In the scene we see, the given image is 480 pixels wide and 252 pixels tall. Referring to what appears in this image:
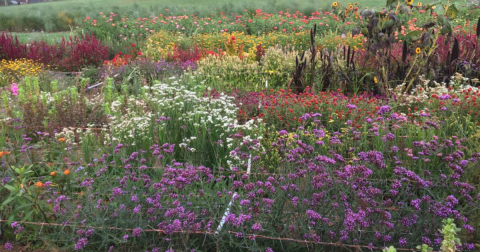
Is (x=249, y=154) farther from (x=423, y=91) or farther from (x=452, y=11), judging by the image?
(x=452, y=11)

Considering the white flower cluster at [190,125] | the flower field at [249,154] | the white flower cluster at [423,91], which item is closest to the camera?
the flower field at [249,154]

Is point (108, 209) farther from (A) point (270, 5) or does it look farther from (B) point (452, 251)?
(A) point (270, 5)

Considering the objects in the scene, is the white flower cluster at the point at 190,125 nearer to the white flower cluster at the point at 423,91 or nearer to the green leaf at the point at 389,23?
the white flower cluster at the point at 423,91

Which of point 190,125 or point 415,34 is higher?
point 415,34

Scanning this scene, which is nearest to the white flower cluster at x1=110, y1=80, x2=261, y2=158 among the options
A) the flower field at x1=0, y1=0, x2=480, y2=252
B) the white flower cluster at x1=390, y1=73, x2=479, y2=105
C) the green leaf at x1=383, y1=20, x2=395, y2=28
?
the flower field at x1=0, y1=0, x2=480, y2=252

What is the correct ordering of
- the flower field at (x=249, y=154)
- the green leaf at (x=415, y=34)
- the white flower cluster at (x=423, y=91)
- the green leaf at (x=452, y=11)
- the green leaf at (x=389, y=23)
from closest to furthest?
the flower field at (x=249, y=154) < the white flower cluster at (x=423, y=91) < the green leaf at (x=389, y=23) < the green leaf at (x=415, y=34) < the green leaf at (x=452, y=11)

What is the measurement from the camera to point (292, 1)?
23094mm

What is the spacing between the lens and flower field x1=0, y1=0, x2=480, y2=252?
280 centimetres

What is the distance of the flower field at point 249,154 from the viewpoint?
110 inches

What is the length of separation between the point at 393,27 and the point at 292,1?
1791cm

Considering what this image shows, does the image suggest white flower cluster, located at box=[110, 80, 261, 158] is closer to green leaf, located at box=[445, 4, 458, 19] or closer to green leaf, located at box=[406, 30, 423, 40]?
green leaf, located at box=[406, 30, 423, 40]

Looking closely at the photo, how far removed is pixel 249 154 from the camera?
154 inches

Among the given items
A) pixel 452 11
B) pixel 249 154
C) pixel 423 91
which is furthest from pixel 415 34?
pixel 249 154

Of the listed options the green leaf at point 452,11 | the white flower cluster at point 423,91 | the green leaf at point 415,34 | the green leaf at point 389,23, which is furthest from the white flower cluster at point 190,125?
the green leaf at point 452,11
